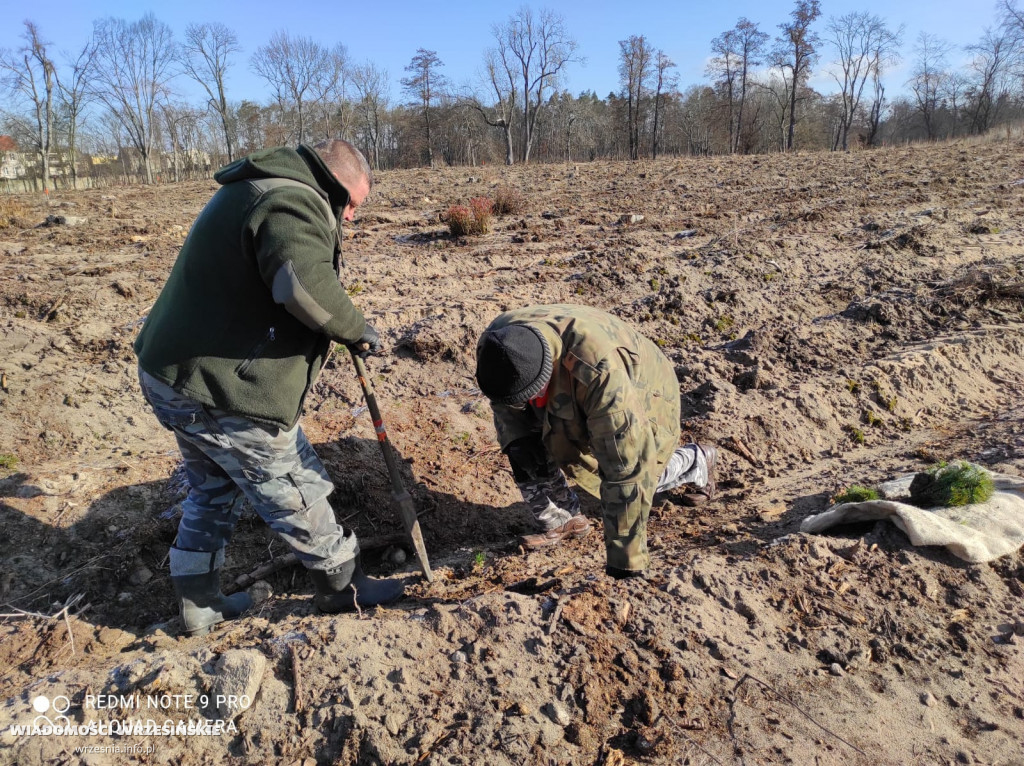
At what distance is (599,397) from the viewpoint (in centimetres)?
256

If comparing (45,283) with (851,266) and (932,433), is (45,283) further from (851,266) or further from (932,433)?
(851,266)

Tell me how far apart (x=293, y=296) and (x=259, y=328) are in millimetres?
265

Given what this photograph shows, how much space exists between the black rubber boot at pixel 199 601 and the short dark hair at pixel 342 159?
70.3 inches

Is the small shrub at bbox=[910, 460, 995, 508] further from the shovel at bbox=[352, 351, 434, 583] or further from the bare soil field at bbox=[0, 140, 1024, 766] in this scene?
the shovel at bbox=[352, 351, 434, 583]

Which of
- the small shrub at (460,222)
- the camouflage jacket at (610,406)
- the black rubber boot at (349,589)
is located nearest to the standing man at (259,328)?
the black rubber boot at (349,589)

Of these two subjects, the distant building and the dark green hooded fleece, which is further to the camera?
the distant building

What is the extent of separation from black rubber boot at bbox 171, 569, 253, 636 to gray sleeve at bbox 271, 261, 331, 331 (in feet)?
4.45

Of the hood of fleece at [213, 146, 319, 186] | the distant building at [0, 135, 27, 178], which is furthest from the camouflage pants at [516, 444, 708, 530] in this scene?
the distant building at [0, 135, 27, 178]

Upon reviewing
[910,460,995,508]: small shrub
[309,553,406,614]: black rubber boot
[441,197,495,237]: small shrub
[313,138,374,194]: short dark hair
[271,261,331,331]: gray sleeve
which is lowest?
Result: [309,553,406,614]: black rubber boot

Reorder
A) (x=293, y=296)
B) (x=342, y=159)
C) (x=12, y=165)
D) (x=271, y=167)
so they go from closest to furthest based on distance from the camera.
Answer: (x=293, y=296) → (x=271, y=167) → (x=342, y=159) → (x=12, y=165)

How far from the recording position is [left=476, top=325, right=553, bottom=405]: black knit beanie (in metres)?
2.37

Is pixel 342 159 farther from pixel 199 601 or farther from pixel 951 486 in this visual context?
pixel 951 486

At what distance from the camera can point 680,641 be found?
2.51 m

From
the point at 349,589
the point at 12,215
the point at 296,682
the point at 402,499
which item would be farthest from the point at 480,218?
the point at 12,215
